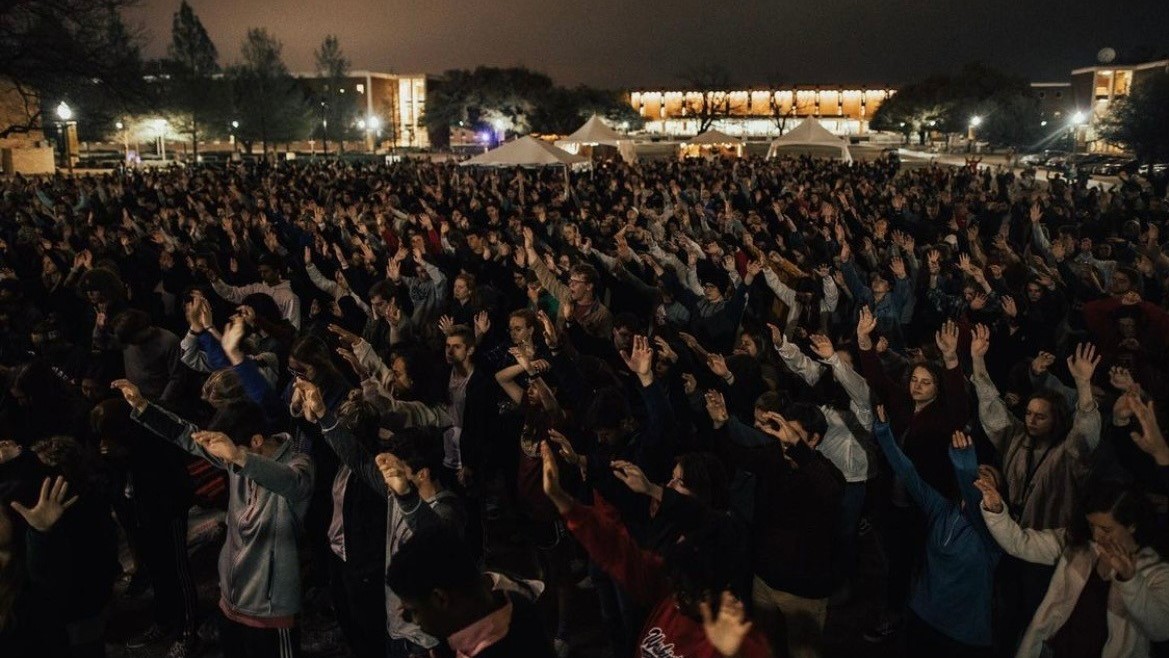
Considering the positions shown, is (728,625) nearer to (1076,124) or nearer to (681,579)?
(681,579)

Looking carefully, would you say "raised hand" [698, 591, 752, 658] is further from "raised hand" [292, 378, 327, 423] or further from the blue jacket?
"raised hand" [292, 378, 327, 423]

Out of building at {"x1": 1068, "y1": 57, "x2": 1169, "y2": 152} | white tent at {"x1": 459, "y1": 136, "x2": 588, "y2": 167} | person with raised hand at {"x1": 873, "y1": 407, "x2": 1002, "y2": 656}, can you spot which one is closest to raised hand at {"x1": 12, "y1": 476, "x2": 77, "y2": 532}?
person with raised hand at {"x1": 873, "y1": 407, "x2": 1002, "y2": 656}

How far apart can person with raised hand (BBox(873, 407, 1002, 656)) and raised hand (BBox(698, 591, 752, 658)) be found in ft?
5.04

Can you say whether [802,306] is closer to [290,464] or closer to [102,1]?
[290,464]

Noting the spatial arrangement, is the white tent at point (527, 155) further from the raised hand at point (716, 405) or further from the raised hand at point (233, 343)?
the raised hand at point (716, 405)

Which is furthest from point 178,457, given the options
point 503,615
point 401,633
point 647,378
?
point 503,615

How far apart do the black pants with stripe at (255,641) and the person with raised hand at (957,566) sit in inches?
105

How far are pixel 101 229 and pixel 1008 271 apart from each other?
10805 millimetres

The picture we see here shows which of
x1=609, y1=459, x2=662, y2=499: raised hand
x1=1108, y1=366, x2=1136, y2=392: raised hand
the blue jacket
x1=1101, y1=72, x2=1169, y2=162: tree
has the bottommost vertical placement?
the blue jacket

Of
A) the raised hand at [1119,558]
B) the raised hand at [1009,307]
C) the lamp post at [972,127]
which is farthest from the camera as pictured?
the lamp post at [972,127]

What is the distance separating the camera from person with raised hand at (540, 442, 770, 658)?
2291mm

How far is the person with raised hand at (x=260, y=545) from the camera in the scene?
3400 millimetres

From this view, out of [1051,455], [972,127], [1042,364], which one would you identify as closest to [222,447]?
[1051,455]

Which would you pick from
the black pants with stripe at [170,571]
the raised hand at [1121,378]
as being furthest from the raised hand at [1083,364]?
the black pants with stripe at [170,571]
